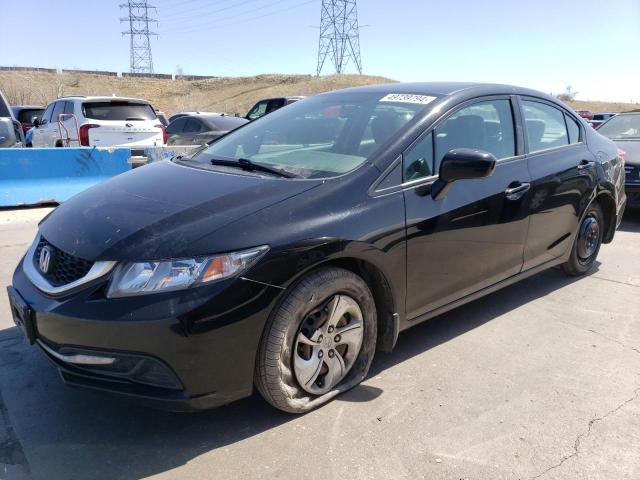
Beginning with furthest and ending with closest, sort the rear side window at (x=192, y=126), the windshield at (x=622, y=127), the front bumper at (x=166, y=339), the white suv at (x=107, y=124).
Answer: the rear side window at (x=192, y=126) → the white suv at (x=107, y=124) → the windshield at (x=622, y=127) → the front bumper at (x=166, y=339)

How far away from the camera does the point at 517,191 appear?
3.74 meters

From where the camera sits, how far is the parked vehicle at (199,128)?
41.6 ft

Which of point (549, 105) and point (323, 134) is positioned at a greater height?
point (549, 105)

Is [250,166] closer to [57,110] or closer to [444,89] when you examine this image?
[444,89]

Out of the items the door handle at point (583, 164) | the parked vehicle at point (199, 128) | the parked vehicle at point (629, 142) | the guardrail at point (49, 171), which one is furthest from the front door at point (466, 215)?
the parked vehicle at point (199, 128)

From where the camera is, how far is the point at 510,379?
322 cm

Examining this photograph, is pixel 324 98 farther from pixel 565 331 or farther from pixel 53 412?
pixel 53 412

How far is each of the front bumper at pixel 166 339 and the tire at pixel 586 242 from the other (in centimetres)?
340

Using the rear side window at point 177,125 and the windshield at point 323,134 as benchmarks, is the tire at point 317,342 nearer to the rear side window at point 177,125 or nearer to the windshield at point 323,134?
the windshield at point 323,134

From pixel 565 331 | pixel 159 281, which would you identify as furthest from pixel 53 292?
pixel 565 331

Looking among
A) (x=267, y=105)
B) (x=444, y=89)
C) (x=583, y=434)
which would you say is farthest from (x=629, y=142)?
(x=267, y=105)

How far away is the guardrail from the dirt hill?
46790 mm

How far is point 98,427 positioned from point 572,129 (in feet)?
13.8

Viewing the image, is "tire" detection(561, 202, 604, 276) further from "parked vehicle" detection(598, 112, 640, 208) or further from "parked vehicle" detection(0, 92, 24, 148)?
"parked vehicle" detection(0, 92, 24, 148)
